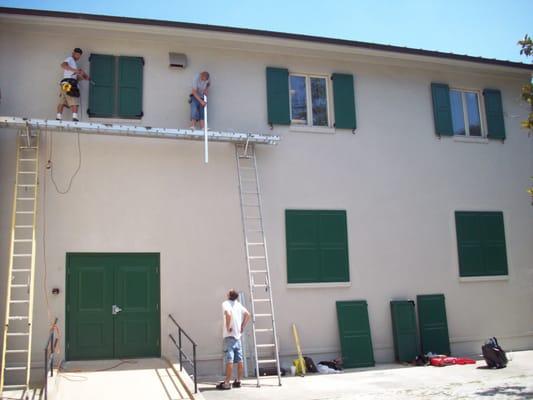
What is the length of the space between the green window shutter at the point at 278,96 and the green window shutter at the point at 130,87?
8.97 ft

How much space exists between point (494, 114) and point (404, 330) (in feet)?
19.5

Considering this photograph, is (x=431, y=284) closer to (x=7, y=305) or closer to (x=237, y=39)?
(x=237, y=39)

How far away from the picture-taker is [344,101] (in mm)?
12508

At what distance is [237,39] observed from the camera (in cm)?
1162

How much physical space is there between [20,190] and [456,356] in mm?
9808

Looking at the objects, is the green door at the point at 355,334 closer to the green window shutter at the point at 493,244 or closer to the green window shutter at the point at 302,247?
the green window shutter at the point at 302,247

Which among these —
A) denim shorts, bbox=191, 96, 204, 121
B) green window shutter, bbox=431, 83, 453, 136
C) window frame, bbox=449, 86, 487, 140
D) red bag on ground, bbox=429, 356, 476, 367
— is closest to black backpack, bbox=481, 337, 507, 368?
red bag on ground, bbox=429, 356, 476, 367

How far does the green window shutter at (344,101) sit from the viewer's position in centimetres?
1241

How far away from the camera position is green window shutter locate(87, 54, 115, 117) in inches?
433

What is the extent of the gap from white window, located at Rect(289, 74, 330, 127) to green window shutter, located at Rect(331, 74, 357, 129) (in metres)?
0.24

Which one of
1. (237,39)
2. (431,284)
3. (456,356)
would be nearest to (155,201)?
(237,39)

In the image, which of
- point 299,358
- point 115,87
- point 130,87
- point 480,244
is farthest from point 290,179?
point 480,244

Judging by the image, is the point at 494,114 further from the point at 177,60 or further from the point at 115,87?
the point at 115,87

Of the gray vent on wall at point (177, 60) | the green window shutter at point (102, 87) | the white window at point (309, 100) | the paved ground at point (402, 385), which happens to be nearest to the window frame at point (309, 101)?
the white window at point (309, 100)
